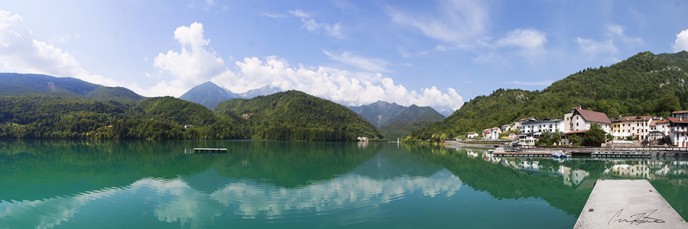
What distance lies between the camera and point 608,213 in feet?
48.4

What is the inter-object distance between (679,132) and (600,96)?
7822 centimetres

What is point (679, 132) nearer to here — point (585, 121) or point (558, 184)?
point (585, 121)

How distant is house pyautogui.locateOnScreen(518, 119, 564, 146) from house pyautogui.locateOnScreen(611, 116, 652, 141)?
34.2 ft

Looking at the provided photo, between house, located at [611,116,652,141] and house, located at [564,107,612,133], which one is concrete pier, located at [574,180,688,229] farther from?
house, located at [564,107,612,133]

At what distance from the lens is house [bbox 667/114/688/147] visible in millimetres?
62000

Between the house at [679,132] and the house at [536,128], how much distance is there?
22332 millimetres

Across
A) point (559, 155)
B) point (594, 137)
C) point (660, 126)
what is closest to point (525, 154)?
point (559, 155)

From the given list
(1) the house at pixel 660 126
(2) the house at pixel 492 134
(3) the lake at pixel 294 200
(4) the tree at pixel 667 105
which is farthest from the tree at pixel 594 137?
(4) the tree at pixel 667 105

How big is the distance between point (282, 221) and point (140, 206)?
8203mm

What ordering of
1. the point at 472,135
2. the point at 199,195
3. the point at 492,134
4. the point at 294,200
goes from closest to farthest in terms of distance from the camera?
the point at 294,200 < the point at 199,195 < the point at 492,134 < the point at 472,135

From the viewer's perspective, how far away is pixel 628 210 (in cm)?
1498

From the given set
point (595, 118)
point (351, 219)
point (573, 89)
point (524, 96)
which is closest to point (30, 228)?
point (351, 219)

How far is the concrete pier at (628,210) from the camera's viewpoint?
517 inches
